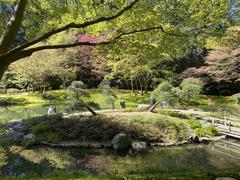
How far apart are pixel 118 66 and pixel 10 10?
18193mm

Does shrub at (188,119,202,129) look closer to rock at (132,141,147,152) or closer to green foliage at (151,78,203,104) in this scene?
rock at (132,141,147,152)

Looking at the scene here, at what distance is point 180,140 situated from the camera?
1298 cm

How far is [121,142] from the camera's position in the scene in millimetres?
12133

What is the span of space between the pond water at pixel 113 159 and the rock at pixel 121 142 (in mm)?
442

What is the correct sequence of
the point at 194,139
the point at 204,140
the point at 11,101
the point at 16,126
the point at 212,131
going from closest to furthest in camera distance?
the point at 194,139 → the point at 204,140 → the point at 212,131 → the point at 16,126 → the point at 11,101

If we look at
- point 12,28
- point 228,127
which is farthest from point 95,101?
point 12,28

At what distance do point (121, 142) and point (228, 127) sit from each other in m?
5.90

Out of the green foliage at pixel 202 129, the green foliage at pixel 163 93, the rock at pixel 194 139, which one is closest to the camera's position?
the rock at pixel 194 139

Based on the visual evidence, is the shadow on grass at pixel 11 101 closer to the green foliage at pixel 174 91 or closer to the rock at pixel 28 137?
the green foliage at pixel 174 91

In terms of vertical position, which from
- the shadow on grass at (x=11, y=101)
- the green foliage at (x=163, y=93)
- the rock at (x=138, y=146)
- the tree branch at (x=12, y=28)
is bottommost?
the rock at (x=138, y=146)

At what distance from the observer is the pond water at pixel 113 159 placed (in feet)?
30.2

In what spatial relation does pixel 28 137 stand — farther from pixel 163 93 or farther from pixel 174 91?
pixel 174 91

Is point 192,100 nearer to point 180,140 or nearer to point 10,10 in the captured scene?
point 180,140

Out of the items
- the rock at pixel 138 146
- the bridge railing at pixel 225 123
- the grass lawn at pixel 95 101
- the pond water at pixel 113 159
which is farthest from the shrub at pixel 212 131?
the grass lawn at pixel 95 101
